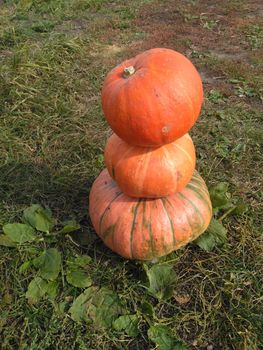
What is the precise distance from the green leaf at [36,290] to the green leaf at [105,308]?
0.31 metres

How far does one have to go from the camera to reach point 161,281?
247cm

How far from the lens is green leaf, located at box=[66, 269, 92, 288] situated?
2.49 metres

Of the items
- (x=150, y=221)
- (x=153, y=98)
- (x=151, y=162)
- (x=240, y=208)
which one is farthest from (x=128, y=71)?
(x=240, y=208)

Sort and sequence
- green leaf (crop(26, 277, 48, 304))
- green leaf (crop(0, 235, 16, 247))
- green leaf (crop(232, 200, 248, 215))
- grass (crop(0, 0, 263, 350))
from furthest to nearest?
green leaf (crop(232, 200, 248, 215)), green leaf (crop(0, 235, 16, 247)), green leaf (crop(26, 277, 48, 304)), grass (crop(0, 0, 263, 350))

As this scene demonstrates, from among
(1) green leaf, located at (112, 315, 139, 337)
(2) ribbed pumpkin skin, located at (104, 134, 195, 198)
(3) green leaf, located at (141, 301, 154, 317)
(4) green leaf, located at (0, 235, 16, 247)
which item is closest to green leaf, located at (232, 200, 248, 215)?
(2) ribbed pumpkin skin, located at (104, 134, 195, 198)

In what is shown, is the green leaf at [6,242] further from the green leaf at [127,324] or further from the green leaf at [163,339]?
the green leaf at [163,339]

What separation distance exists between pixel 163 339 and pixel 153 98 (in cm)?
126

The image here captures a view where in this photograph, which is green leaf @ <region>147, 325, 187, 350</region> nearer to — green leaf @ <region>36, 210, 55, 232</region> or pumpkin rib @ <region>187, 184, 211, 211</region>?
pumpkin rib @ <region>187, 184, 211, 211</region>

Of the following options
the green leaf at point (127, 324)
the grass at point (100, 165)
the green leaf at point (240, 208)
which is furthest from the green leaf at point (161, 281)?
the green leaf at point (240, 208)

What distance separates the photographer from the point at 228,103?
431 centimetres

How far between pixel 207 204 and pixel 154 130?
0.70 m

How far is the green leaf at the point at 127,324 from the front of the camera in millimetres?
2305

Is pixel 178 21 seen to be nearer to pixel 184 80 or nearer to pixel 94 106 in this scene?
pixel 94 106

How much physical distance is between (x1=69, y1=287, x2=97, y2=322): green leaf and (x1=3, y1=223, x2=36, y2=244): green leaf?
53 cm
